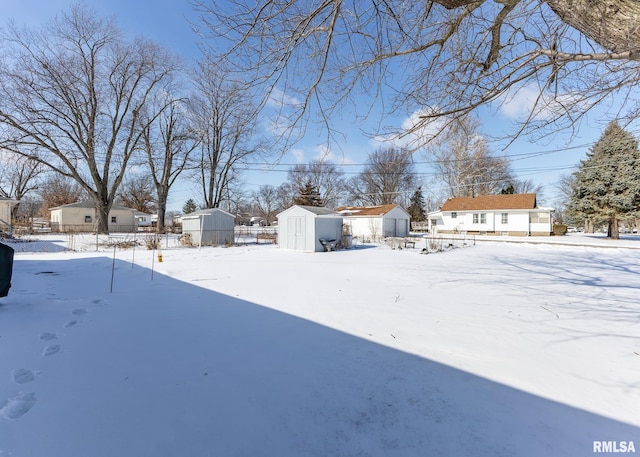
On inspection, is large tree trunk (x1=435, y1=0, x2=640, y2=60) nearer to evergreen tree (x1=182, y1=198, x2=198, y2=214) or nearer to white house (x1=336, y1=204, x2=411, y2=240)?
white house (x1=336, y1=204, x2=411, y2=240)

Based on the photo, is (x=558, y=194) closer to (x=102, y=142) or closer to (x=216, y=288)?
(x=216, y=288)

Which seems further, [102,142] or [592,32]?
[102,142]

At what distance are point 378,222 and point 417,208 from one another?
A: 684 inches

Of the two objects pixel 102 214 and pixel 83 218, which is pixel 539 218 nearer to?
pixel 102 214

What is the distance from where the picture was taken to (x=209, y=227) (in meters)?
18.7

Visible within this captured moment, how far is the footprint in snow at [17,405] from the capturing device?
204 cm

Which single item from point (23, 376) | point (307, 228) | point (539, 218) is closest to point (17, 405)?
point (23, 376)

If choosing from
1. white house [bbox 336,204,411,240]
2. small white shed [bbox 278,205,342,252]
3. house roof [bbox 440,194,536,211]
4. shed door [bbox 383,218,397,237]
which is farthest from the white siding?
small white shed [bbox 278,205,342,252]


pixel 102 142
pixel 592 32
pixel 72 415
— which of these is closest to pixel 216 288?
pixel 72 415

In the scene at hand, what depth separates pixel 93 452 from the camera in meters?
1.76

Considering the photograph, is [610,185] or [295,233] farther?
[610,185]

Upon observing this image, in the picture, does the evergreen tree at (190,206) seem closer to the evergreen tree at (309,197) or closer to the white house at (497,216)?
the evergreen tree at (309,197)

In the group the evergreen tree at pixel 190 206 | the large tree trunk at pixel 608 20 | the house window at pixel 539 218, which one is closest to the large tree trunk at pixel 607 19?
the large tree trunk at pixel 608 20

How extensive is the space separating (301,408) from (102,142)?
2967 cm
